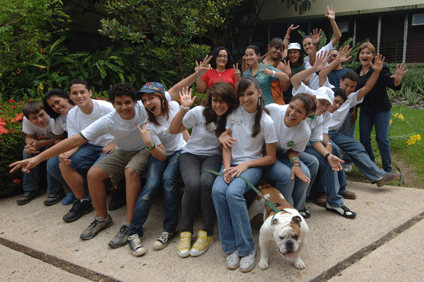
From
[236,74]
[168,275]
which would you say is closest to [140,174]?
[168,275]

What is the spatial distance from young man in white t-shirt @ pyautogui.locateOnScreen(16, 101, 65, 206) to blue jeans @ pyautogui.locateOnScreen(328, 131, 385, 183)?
144 inches

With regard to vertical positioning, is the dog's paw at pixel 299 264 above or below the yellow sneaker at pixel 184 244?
below

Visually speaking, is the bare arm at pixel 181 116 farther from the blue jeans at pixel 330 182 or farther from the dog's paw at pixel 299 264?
the dog's paw at pixel 299 264

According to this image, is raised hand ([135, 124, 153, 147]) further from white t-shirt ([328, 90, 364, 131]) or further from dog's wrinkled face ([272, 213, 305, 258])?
white t-shirt ([328, 90, 364, 131])

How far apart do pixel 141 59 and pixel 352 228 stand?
5.40 m

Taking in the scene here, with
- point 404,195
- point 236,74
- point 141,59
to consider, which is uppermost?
point 141,59

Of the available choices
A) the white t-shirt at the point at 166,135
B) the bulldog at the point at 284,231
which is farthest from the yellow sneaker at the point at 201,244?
the white t-shirt at the point at 166,135

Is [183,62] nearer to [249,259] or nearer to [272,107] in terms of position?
[272,107]

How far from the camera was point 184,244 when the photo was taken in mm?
2885

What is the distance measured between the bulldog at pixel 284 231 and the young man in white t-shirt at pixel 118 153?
1.38m

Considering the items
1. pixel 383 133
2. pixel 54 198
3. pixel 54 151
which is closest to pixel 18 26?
pixel 54 198

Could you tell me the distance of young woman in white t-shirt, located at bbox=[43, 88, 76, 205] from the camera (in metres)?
4.01

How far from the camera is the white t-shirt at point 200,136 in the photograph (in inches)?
127

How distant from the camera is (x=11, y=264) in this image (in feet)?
9.40
